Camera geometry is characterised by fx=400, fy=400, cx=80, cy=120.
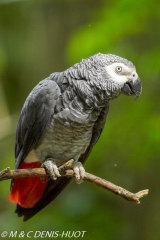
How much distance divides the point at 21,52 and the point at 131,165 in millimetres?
930

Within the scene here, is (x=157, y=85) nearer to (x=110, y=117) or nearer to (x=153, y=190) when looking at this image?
(x=110, y=117)

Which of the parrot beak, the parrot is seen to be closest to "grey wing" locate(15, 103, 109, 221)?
the parrot

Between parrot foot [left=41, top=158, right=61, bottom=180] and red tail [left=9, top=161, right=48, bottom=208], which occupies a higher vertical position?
parrot foot [left=41, top=158, right=61, bottom=180]

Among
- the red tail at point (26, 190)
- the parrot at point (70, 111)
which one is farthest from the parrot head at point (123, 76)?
the red tail at point (26, 190)

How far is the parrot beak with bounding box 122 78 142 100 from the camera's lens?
46.9 inches

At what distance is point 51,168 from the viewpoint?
1266 millimetres

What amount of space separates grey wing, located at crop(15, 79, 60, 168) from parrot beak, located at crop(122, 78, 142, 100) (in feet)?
0.71

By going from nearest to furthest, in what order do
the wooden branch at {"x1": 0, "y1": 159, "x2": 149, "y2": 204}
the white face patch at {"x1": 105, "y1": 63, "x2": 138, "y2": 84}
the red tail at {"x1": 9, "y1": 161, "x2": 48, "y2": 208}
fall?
1. the wooden branch at {"x1": 0, "y1": 159, "x2": 149, "y2": 204}
2. the white face patch at {"x1": 105, "y1": 63, "x2": 138, "y2": 84}
3. the red tail at {"x1": 9, "y1": 161, "x2": 48, "y2": 208}

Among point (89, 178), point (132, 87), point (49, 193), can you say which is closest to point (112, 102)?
point (49, 193)

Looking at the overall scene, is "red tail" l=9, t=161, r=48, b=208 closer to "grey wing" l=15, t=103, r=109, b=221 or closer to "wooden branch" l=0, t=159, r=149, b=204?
"grey wing" l=15, t=103, r=109, b=221

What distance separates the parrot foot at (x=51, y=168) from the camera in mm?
Result: 1242

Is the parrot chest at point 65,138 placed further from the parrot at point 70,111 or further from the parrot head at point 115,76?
the parrot head at point 115,76

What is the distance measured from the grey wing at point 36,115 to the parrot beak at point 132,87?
0.22 metres

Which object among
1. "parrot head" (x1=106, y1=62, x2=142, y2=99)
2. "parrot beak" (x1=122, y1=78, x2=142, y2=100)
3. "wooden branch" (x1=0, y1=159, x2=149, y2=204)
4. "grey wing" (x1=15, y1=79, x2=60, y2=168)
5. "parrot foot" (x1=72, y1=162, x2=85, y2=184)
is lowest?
"parrot foot" (x1=72, y1=162, x2=85, y2=184)
